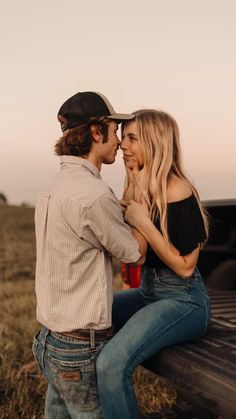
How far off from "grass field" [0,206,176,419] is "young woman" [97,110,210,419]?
1.38 m

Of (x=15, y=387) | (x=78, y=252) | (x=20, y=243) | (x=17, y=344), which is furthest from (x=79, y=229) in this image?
(x=20, y=243)

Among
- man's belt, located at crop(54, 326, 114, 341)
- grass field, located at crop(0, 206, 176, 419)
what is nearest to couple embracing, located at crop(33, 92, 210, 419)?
man's belt, located at crop(54, 326, 114, 341)

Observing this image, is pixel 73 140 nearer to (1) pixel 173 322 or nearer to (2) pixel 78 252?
(2) pixel 78 252

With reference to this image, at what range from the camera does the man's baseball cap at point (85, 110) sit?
10.9 ft

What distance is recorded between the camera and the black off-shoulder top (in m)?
3.44

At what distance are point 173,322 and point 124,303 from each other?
504 mm

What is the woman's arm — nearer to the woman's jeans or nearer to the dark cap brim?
the woman's jeans

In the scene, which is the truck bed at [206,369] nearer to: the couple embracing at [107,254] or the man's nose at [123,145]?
the couple embracing at [107,254]

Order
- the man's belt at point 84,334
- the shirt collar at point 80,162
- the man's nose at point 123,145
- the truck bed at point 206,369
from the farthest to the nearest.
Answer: the man's nose at point 123,145 < the shirt collar at point 80,162 < the man's belt at point 84,334 < the truck bed at point 206,369

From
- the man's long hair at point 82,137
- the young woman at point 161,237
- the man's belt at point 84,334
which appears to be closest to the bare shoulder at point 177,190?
the young woman at point 161,237

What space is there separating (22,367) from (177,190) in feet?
10.5

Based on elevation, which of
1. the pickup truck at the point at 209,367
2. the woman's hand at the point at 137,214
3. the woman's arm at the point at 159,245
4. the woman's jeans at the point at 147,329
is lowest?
the pickup truck at the point at 209,367

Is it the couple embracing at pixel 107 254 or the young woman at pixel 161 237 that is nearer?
the couple embracing at pixel 107 254

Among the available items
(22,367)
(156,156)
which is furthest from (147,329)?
(22,367)
